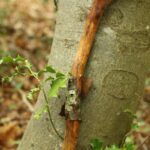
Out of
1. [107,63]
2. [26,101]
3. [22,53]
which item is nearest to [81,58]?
[107,63]

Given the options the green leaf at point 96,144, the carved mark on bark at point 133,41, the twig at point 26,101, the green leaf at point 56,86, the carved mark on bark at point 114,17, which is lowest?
the twig at point 26,101

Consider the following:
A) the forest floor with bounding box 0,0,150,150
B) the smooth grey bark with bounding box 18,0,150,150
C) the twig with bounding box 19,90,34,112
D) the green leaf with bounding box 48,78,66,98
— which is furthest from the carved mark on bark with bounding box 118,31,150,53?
the twig with bounding box 19,90,34,112

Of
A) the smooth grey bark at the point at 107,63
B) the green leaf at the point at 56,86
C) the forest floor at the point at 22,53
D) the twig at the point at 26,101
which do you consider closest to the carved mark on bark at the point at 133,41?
the smooth grey bark at the point at 107,63

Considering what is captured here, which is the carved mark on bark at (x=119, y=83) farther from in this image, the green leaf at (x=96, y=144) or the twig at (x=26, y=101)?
the twig at (x=26, y=101)

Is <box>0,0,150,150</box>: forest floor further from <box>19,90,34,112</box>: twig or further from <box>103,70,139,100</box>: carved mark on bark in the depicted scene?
<box>103,70,139,100</box>: carved mark on bark

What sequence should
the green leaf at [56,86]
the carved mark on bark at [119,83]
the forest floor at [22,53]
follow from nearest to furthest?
the green leaf at [56,86]
the carved mark on bark at [119,83]
the forest floor at [22,53]

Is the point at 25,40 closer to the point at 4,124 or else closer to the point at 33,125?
the point at 4,124
